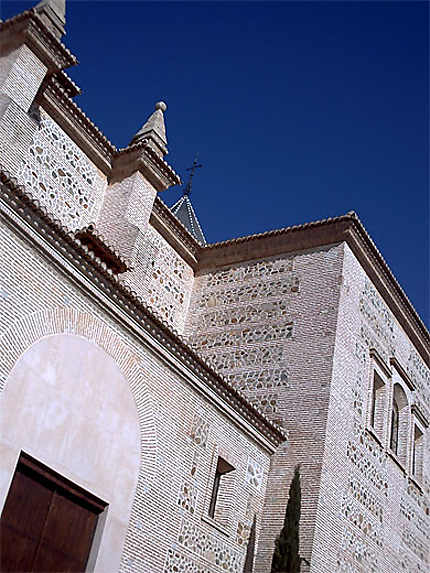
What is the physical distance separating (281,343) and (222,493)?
2.97 metres

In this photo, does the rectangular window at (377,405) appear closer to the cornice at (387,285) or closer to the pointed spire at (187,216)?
the cornice at (387,285)

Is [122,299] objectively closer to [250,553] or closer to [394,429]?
[250,553]

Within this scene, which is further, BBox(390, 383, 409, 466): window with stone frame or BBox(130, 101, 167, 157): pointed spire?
BBox(390, 383, 409, 466): window with stone frame

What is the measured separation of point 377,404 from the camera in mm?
12766

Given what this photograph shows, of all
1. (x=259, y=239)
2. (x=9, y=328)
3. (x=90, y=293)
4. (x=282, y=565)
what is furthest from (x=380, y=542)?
(x=9, y=328)

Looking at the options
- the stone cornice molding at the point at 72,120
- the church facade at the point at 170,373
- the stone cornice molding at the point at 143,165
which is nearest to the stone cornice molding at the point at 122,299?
the church facade at the point at 170,373

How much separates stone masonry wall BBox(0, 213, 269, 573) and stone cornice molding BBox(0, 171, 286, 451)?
16 centimetres

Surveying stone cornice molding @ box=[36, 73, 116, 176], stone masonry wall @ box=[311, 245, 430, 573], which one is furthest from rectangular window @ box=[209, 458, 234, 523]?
stone cornice molding @ box=[36, 73, 116, 176]

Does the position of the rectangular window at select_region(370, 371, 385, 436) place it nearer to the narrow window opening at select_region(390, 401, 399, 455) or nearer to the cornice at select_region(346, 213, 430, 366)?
the narrow window opening at select_region(390, 401, 399, 455)

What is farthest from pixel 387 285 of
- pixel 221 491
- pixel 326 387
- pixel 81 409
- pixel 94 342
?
pixel 81 409

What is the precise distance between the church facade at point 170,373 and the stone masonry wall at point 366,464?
40mm

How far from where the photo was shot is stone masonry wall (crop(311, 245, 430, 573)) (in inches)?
412

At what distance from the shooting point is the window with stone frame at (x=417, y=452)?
44.9ft

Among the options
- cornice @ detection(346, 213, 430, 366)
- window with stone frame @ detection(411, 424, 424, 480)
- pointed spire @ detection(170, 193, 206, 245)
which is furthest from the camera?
pointed spire @ detection(170, 193, 206, 245)
